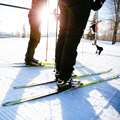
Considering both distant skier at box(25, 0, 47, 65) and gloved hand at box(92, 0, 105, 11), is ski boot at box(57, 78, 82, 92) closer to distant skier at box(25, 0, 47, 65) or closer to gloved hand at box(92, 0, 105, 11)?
gloved hand at box(92, 0, 105, 11)

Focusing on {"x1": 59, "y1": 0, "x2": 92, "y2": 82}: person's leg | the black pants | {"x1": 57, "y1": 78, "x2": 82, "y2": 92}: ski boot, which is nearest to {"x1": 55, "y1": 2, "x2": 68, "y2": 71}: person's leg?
the black pants

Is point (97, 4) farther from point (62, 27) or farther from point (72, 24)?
point (62, 27)

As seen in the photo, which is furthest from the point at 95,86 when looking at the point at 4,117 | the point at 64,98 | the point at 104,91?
the point at 4,117

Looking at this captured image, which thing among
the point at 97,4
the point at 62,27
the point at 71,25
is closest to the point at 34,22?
the point at 62,27

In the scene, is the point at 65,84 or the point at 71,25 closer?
the point at 71,25

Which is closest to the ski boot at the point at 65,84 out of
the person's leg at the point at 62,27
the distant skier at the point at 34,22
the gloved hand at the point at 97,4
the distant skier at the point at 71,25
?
the distant skier at the point at 71,25

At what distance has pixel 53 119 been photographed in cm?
79

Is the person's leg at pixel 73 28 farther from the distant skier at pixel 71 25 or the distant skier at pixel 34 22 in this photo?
the distant skier at pixel 34 22

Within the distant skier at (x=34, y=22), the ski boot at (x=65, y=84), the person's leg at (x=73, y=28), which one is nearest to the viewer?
the person's leg at (x=73, y=28)

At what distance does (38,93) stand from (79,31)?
92cm

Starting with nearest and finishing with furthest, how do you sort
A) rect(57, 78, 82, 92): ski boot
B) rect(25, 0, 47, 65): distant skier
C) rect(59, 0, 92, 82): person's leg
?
1. rect(59, 0, 92, 82): person's leg
2. rect(57, 78, 82, 92): ski boot
3. rect(25, 0, 47, 65): distant skier

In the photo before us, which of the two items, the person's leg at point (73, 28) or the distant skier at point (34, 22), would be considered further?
the distant skier at point (34, 22)

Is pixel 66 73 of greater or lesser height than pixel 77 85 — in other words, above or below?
above

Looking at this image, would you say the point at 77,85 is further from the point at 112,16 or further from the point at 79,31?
the point at 112,16
